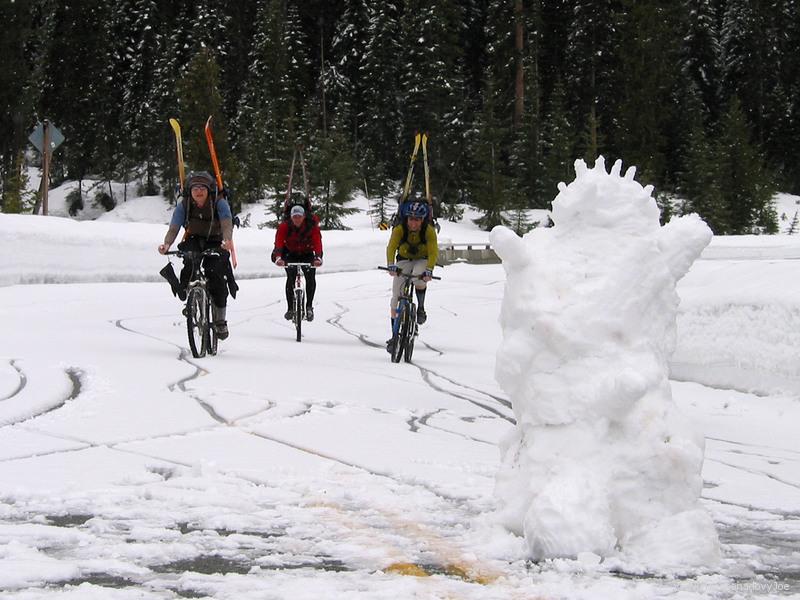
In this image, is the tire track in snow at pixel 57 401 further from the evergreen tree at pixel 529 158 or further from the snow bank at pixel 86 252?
the evergreen tree at pixel 529 158

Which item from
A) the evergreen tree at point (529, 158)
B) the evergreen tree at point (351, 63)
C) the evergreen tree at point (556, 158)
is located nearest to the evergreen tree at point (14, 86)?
the evergreen tree at point (351, 63)

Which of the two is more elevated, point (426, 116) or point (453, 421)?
point (426, 116)

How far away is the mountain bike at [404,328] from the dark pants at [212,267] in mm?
1778

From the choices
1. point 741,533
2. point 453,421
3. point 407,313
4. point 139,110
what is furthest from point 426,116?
point 741,533

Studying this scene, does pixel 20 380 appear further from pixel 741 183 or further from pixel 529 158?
pixel 741 183

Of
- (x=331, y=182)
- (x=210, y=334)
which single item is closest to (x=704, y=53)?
(x=331, y=182)

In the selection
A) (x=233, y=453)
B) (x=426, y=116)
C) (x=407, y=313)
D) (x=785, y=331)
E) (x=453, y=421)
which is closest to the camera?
(x=233, y=453)

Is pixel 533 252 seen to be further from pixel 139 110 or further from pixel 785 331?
pixel 139 110

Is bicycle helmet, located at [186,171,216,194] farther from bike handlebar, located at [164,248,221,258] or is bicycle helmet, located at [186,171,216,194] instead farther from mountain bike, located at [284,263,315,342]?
mountain bike, located at [284,263,315,342]

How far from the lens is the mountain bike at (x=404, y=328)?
12.1 meters

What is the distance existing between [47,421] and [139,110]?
187ft

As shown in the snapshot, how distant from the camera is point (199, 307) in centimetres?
1131

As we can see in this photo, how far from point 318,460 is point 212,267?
218 inches

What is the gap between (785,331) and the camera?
412 inches
